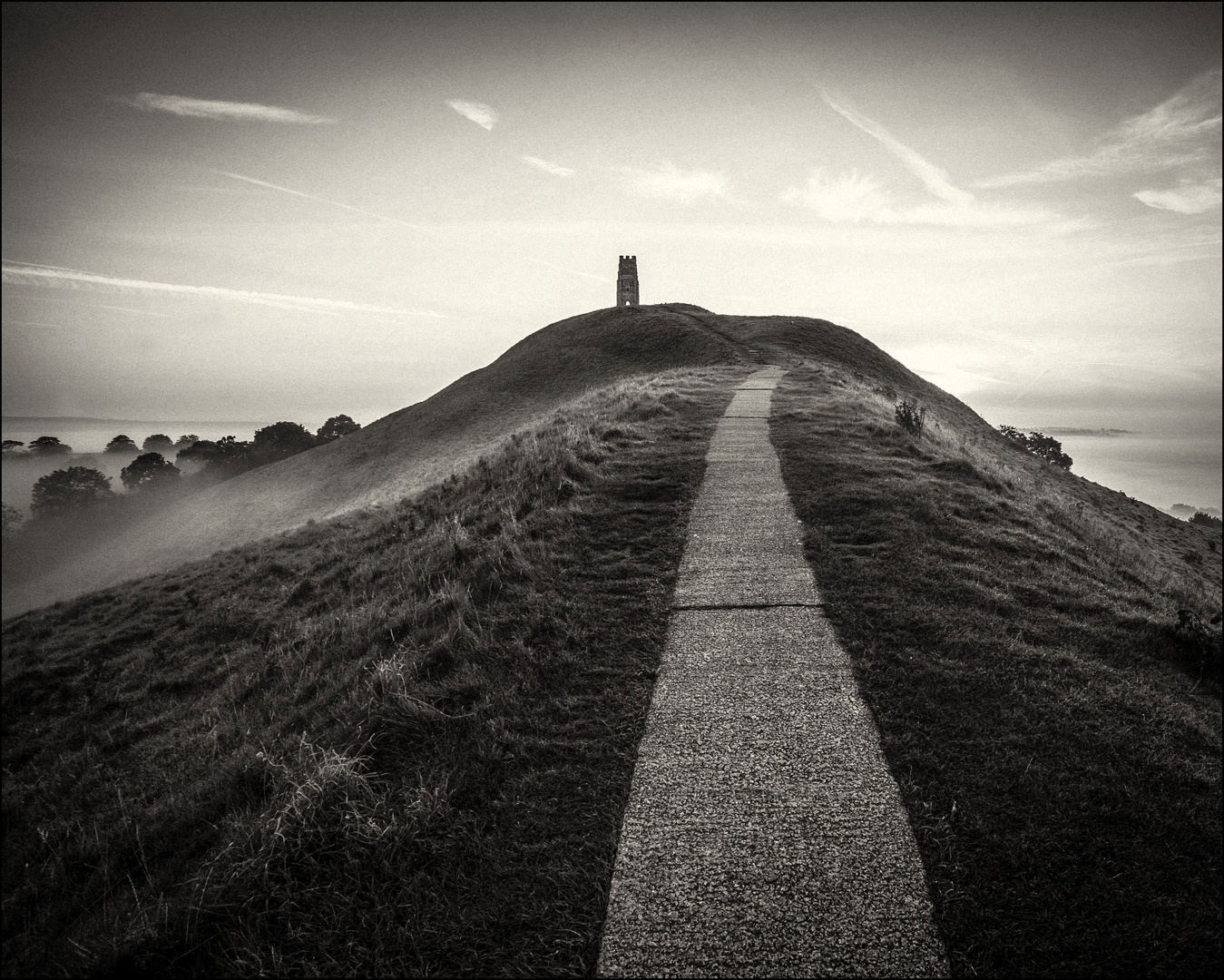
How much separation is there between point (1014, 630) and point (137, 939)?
713 centimetres

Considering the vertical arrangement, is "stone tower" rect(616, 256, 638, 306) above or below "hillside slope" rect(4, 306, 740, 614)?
above

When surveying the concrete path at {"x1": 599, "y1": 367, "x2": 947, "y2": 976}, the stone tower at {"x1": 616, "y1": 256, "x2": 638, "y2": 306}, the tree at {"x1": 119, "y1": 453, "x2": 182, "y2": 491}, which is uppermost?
the stone tower at {"x1": 616, "y1": 256, "x2": 638, "y2": 306}

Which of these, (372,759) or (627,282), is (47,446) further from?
(627,282)

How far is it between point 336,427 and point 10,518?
225ft

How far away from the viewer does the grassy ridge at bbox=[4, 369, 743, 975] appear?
114 inches

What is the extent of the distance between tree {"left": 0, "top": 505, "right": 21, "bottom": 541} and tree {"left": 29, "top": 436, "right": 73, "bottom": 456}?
0.62 metres

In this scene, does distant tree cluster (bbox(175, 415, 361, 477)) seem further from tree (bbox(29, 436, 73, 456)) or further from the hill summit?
tree (bbox(29, 436, 73, 456))

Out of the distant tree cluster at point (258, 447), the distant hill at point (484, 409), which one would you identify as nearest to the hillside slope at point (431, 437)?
the distant hill at point (484, 409)

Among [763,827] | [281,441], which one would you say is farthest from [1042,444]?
[281,441]

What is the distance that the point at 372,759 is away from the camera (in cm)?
388

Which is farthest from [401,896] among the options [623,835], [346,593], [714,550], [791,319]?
[791,319]

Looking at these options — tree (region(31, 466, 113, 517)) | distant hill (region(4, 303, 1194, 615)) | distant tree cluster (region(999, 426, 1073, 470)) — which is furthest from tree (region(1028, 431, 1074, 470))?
tree (region(31, 466, 113, 517))

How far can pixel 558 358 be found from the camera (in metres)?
47.8

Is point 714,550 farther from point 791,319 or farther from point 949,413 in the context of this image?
point 791,319
